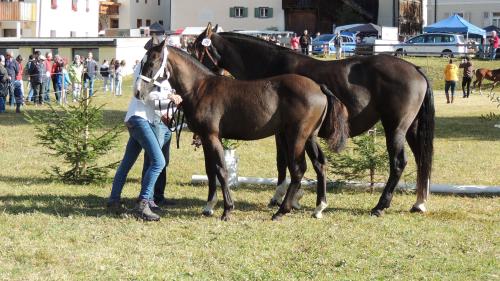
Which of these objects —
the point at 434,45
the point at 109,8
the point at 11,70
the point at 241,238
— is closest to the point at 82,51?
the point at 11,70

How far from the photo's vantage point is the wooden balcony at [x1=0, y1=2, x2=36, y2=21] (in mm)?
51500

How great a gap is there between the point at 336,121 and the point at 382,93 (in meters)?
0.82

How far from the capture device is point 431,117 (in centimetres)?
925

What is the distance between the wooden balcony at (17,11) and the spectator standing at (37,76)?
26.6 m

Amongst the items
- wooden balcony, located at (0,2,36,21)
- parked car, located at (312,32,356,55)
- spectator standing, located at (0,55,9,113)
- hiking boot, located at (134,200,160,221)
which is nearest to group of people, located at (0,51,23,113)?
spectator standing, located at (0,55,9,113)

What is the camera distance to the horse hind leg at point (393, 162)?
9.10m

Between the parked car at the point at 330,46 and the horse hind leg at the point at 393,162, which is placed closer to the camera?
the horse hind leg at the point at 393,162

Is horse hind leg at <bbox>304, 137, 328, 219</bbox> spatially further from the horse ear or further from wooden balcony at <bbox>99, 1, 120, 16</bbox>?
wooden balcony at <bbox>99, 1, 120, 16</bbox>

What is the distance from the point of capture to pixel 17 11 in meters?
51.5

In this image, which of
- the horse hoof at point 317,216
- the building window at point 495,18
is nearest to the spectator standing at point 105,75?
the horse hoof at point 317,216

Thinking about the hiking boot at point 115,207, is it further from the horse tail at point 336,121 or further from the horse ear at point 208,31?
the horse tail at point 336,121

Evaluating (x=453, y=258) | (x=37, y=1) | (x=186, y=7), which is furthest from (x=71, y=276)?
(x=186, y=7)

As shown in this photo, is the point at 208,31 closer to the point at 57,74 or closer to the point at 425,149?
the point at 425,149

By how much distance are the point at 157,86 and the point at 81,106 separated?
335cm
